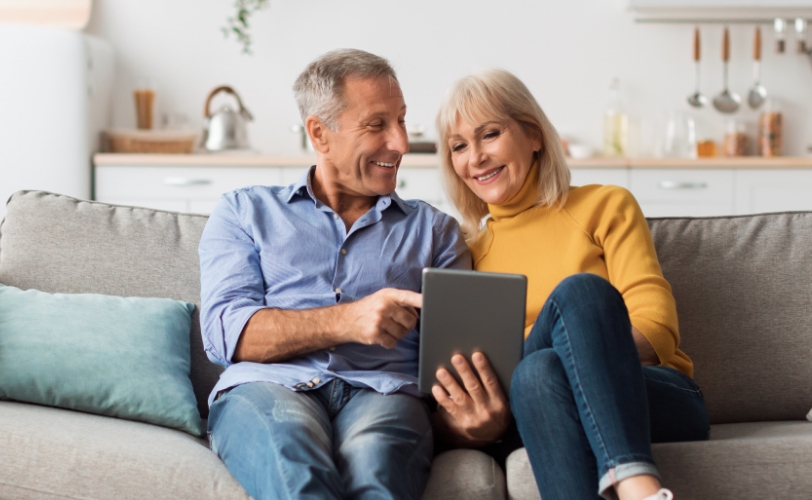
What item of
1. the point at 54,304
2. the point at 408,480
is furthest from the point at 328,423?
the point at 54,304

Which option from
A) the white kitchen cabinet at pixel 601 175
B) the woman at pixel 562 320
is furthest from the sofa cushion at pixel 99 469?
the white kitchen cabinet at pixel 601 175

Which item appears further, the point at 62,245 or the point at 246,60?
the point at 246,60

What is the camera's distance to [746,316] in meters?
1.88

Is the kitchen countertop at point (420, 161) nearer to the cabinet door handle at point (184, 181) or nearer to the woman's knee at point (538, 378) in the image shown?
the cabinet door handle at point (184, 181)

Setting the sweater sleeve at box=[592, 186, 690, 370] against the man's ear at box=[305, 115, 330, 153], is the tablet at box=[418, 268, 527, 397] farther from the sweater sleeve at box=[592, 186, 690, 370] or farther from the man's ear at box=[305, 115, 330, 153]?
the man's ear at box=[305, 115, 330, 153]

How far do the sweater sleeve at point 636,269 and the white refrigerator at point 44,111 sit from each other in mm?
2754

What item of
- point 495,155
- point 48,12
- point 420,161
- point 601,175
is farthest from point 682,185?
point 48,12

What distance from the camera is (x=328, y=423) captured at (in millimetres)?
1527

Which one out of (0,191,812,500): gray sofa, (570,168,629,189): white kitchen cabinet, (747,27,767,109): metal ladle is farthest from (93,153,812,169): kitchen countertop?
(0,191,812,500): gray sofa

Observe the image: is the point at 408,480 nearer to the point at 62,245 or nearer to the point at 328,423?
the point at 328,423

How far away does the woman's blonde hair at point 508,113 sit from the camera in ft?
5.96

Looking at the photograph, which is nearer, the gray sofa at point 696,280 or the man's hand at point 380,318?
the man's hand at point 380,318

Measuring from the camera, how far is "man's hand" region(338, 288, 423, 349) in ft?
4.83

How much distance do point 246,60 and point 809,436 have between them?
351cm
